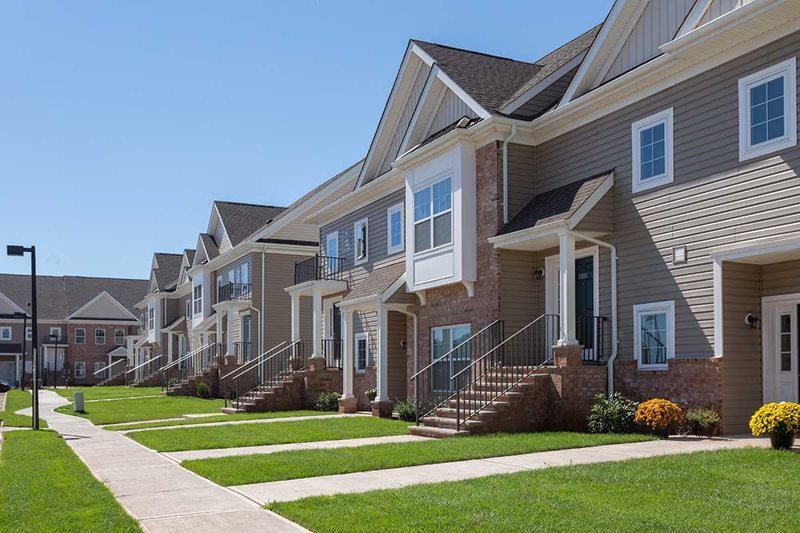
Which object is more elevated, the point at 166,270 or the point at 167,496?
the point at 166,270

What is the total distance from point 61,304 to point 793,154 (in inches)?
2835

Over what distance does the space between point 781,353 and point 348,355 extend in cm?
1295

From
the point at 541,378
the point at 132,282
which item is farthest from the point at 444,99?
the point at 132,282

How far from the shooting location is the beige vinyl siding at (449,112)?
2079 centimetres

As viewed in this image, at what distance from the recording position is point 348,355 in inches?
965

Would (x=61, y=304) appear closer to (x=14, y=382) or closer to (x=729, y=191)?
(x=14, y=382)

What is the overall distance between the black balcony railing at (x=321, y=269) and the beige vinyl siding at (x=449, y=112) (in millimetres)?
7436

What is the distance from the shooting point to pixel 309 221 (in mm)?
30000

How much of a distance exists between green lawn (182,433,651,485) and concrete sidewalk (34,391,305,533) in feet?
1.60

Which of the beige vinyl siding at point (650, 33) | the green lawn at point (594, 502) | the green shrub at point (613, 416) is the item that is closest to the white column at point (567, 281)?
the green shrub at point (613, 416)

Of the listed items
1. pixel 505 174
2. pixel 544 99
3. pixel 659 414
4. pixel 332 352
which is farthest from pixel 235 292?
pixel 659 414

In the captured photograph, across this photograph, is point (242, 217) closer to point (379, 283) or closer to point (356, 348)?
point (356, 348)

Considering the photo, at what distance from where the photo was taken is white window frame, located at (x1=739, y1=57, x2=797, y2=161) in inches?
517

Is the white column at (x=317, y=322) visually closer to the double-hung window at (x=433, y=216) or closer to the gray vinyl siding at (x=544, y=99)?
the double-hung window at (x=433, y=216)
